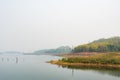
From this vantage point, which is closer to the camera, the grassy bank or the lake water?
the lake water

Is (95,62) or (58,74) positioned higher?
(95,62)

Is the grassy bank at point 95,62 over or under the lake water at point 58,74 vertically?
over

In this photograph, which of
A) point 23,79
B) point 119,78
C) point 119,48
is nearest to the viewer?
point 23,79

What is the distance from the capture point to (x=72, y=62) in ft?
340

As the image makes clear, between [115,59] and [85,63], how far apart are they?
12.6 m

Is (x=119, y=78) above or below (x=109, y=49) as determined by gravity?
below

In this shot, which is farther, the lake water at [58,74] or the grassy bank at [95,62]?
the grassy bank at [95,62]

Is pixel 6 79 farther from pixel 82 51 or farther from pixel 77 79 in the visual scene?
pixel 82 51

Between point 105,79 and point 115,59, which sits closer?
point 105,79

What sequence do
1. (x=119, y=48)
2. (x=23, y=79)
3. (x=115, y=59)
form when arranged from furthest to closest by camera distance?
(x=119, y=48) < (x=115, y=59) < (x=23, y=79)

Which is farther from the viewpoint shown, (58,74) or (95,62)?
(95,62)

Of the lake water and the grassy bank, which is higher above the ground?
the grassy bank

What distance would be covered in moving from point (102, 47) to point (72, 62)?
93652mm

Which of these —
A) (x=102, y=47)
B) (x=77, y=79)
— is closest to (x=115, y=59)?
(x=77, y=79)
